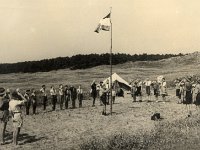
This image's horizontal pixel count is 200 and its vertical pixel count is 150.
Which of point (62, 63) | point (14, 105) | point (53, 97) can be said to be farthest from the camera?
point (62, 63)

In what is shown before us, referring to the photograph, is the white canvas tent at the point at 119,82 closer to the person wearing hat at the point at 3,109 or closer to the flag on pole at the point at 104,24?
the flag on pole at the point at 104,24

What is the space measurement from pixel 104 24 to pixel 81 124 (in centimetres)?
612

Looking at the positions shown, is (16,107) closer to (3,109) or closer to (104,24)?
(3,109)

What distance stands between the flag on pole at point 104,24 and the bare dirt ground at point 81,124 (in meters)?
4.81

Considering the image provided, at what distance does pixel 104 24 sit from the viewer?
920 inches

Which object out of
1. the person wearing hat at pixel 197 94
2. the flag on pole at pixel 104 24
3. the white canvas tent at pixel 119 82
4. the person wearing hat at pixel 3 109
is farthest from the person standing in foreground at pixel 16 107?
the white canvas tent at pixel 119 82

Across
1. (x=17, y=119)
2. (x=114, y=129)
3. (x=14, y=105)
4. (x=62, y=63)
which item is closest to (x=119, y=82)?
(x=114, y=129)

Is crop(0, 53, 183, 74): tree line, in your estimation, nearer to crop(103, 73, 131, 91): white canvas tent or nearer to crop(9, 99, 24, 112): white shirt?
crop(103, 73, 131, 91): white canvas tent

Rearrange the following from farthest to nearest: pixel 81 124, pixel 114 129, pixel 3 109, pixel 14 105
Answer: pixel 81 124 < pixel 114 129 < pixel 3 109 < pixel 14 105

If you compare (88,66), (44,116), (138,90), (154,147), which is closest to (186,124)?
(154,147)

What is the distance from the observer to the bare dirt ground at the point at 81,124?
16.1 meters

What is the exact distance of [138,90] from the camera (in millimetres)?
30500

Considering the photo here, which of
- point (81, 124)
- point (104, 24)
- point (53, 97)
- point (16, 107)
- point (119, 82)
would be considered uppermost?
point (104, 24)

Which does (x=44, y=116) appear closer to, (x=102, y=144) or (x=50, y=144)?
(x=50, y=144)
